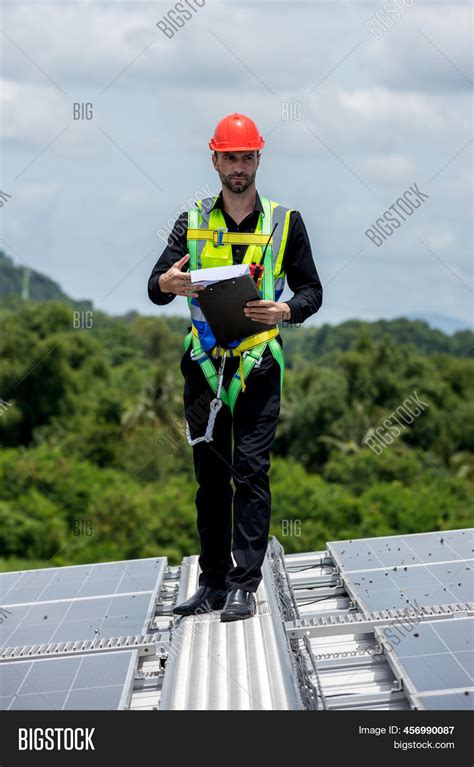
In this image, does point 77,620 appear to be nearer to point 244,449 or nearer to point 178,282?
point 244,449

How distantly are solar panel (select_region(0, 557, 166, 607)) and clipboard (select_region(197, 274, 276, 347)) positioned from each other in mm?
2076

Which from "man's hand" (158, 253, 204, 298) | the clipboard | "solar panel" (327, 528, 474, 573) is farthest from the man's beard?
"solar panel" (327, 528, 474, 573)

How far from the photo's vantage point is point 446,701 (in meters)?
4.34

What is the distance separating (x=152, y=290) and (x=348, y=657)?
7.08 ft

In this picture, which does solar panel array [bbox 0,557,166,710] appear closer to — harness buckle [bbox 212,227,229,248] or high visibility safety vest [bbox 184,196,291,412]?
high visibility safety vest [bbox 184,196,291,412]

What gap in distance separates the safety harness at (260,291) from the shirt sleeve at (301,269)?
9 centimetres

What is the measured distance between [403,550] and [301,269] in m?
2.60

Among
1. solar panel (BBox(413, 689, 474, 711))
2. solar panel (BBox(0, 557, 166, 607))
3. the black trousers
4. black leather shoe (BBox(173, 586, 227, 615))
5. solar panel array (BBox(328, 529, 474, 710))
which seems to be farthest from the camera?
solar panel (BBox(0, 557, 166, 607))

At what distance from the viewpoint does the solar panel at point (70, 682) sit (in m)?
4.62

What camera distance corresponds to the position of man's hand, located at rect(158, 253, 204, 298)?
5297mm

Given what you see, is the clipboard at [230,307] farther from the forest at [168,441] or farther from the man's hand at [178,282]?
the forest at [168,441]

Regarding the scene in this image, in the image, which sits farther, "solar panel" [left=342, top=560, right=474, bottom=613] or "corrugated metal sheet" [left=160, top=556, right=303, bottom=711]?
"solar panel" [left=342, top=560, right=474, bottom=613]
